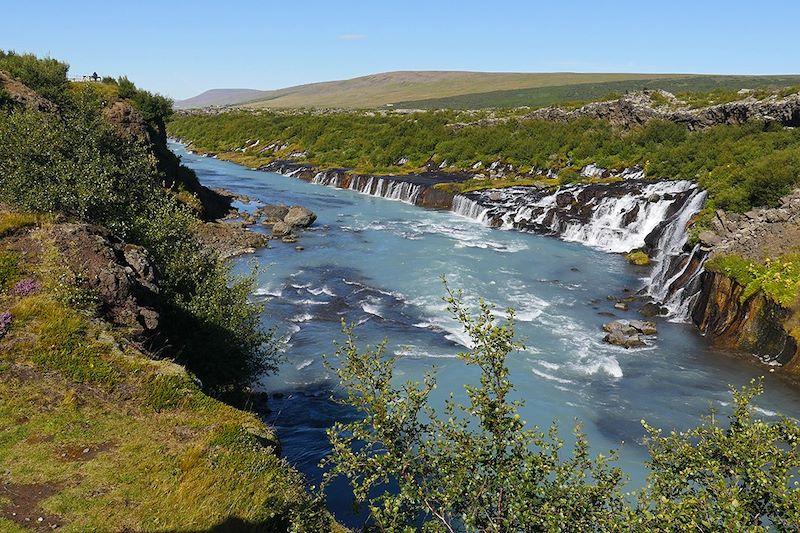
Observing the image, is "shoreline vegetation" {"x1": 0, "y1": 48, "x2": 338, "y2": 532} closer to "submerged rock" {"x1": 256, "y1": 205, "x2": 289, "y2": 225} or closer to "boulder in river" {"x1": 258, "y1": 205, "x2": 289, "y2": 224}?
"submerged rock" {"x1": 256, "y1": 205, "x2": 289, "y2": 225}

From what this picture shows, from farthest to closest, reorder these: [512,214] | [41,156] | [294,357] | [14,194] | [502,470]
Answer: [512,214] < [294,357] < [41,156] < [14,194] < [502,470]

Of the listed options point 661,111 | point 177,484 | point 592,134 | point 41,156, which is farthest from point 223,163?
point 177,484


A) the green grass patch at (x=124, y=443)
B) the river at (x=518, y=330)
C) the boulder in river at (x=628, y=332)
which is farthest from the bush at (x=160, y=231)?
the boulder in river at (x=628, y=332)

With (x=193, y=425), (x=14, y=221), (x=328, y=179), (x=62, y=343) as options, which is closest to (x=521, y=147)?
(x=328, y=179)

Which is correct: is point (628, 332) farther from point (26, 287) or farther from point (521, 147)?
point (521, 147)

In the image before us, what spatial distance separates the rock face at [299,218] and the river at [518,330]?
5.02 feet

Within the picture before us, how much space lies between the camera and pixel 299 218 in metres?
61.8

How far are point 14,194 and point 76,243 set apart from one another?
18.9ft

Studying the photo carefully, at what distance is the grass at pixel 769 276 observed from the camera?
30.7 meters

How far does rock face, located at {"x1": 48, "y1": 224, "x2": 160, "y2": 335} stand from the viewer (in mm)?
18297

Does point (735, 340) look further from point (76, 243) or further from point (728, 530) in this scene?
point (76, 243)

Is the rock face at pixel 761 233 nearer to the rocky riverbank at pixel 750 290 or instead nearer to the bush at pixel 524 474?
the rocky riverbank at pixel 750 290

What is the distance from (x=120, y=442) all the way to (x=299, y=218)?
162ft

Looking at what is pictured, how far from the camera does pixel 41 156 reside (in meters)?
26.1
